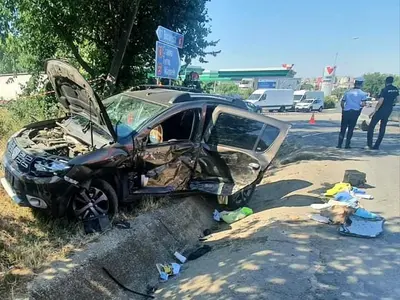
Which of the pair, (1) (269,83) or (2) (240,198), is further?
(1) (269,83)

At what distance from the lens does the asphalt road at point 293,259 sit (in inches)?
136

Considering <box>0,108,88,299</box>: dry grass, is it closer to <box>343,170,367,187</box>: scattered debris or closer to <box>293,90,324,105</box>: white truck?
<box>343,170,367,187</box>: scattered debris

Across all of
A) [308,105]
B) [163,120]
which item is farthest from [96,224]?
[308,105]

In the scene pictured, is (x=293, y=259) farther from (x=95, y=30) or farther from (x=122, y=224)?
(x=95, y=30)

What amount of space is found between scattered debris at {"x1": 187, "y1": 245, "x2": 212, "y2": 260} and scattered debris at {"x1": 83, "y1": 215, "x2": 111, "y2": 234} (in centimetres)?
118

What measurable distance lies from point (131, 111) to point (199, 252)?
2.26m

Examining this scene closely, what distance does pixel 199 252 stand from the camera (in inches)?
193

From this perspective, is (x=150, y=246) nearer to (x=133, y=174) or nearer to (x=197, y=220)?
(x=133, y=174)

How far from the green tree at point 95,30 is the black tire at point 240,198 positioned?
19.9 ft

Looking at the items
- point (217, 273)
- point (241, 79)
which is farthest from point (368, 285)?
point (241, 79)

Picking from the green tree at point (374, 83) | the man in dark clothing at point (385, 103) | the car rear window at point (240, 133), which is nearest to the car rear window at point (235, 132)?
the car rear window at point (240, 133)

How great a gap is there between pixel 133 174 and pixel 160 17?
8.22m

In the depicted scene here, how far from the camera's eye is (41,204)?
4.09 meters

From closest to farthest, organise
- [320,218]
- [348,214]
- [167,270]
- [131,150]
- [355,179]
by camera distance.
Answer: [167,270] → [131,150] → [348,214] → [320,218] → [355,179]
